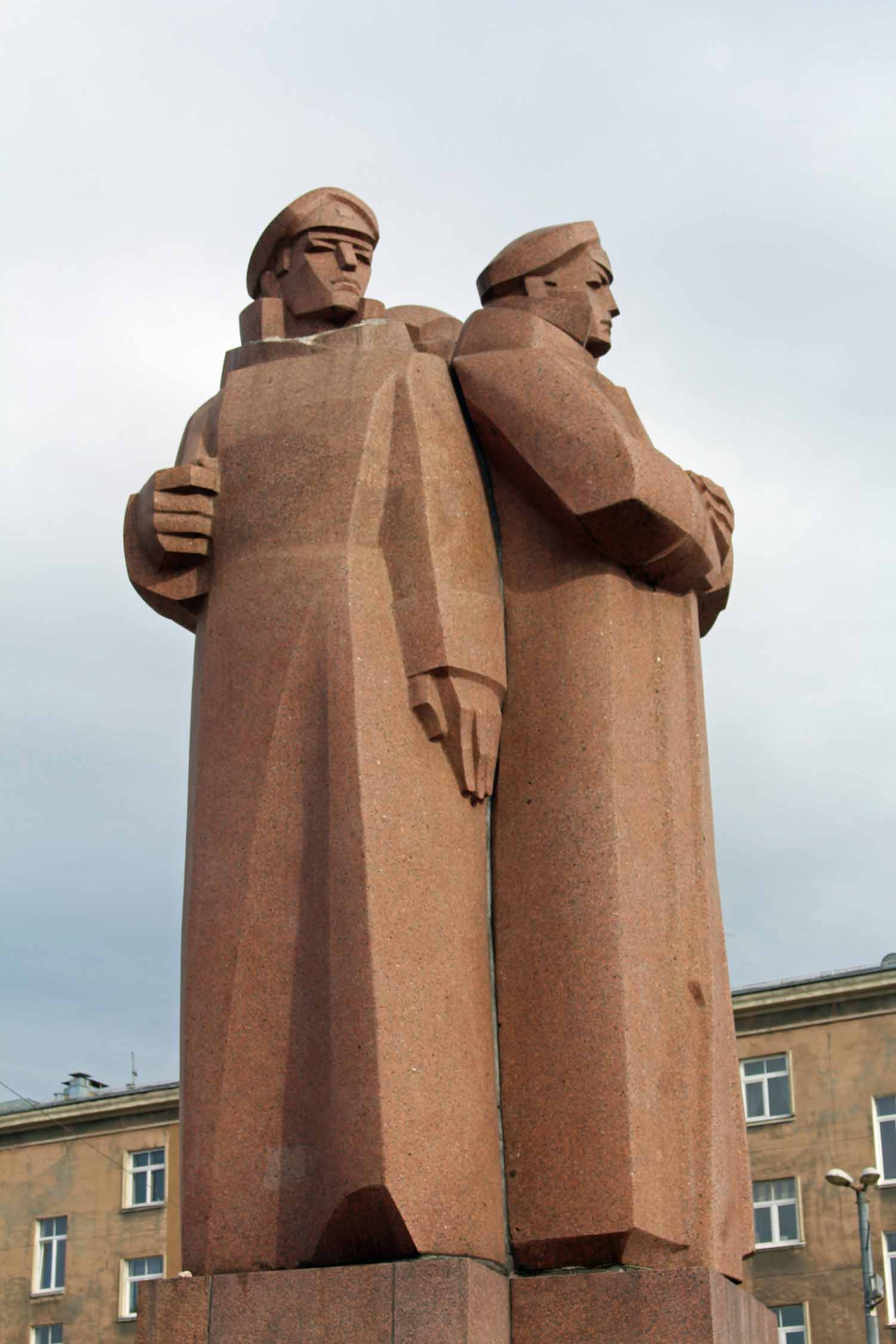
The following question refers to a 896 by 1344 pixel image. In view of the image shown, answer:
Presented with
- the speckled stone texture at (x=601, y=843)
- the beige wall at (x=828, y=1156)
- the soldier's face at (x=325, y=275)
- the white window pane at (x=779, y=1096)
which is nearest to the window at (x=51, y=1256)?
the beige wall at (x=828, y=1156)

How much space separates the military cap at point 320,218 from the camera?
8.50m

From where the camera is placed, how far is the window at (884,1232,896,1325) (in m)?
31.8

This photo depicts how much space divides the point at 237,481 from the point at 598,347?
1.69 metres

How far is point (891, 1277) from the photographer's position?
3173 cm

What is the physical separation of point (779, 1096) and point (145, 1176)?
1156 centimetres

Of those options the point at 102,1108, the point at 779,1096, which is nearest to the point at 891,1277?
the point at 779,1096

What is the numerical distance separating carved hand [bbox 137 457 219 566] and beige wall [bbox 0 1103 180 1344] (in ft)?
94.4

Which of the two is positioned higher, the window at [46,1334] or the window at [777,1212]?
the window at [777,1212]

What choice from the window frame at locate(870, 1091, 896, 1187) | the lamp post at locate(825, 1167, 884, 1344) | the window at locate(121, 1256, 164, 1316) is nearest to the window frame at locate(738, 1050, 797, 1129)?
the window frame at locate(870, 1091, 896, 1187)

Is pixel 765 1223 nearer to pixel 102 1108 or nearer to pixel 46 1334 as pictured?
pixel 102 1108

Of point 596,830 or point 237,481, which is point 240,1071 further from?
point 237,481

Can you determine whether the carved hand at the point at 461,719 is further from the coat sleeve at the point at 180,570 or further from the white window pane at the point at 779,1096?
the white window pane at the point at 779,1096

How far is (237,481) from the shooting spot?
7918mm

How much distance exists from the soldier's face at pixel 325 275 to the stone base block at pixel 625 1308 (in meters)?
4.00
